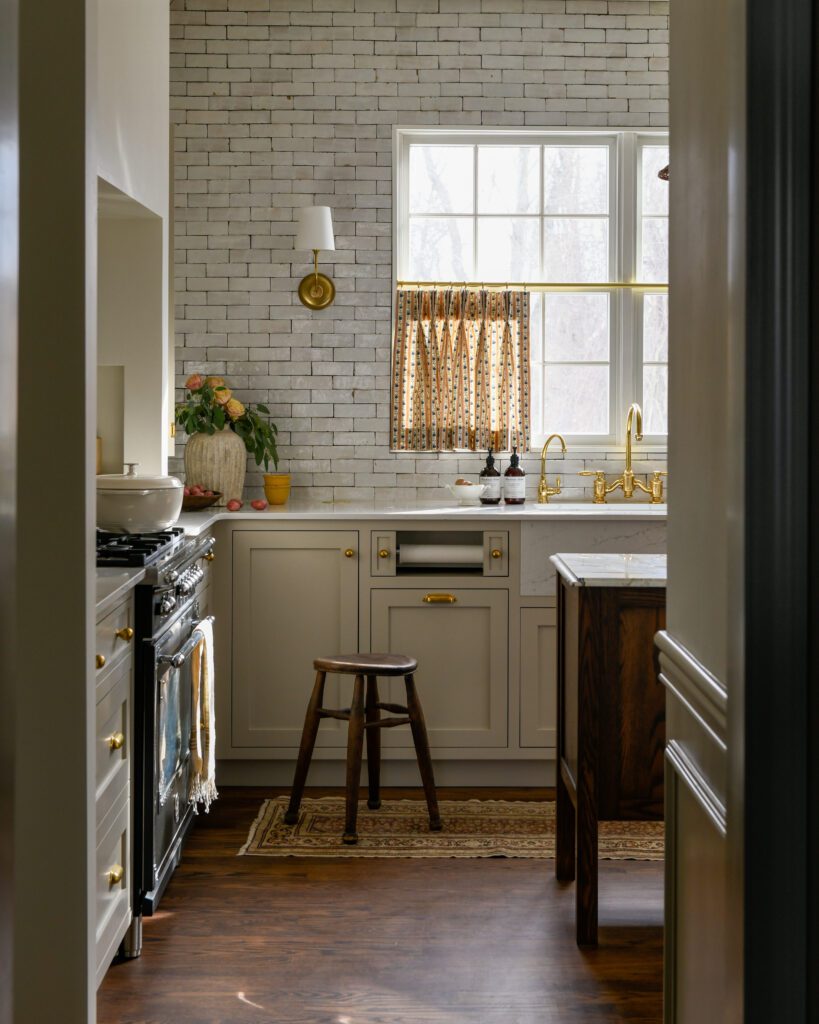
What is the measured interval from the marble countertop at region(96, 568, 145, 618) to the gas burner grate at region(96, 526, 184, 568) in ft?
0.18

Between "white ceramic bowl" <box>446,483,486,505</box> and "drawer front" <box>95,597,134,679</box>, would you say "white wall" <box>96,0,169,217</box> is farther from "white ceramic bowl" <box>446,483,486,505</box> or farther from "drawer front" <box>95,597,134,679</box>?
"white ceramic bowl" <box>446,483,486,505</box>

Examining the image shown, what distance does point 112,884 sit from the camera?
2.63 metres

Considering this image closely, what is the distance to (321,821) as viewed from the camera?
13.1ft

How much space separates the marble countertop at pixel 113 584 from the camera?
2.48 meters

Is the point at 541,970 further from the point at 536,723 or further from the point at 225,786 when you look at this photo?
the point at 225,786

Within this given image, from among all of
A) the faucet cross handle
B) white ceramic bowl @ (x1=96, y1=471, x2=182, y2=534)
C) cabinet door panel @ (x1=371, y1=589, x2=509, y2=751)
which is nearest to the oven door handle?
white ceramic bowl @ (x1=96, y1=471, x2=182, y2=534)

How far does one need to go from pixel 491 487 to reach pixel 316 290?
1186 mm

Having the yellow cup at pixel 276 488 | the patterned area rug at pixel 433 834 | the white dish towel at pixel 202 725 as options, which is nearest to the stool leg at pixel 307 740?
the patterned area rug at pixel 433 834

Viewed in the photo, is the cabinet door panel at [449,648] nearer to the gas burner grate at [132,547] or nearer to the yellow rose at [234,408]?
the yellow rose at [234,408]

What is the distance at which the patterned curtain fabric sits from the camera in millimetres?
5102

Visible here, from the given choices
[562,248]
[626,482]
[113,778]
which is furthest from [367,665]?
[562,248]
